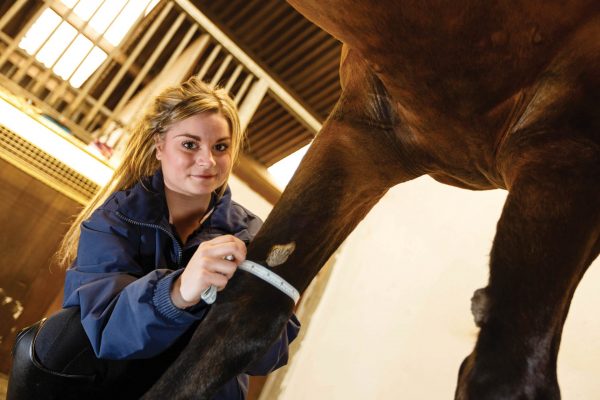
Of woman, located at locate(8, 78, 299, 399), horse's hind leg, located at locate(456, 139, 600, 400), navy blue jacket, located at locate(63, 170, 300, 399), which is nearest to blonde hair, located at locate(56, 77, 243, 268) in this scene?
woman, located at locate(8, 78, 299, 399)

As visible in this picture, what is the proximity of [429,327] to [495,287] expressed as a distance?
5.67 ft

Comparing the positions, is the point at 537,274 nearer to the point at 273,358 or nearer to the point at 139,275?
the point at 273,358

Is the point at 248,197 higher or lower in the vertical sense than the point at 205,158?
higher

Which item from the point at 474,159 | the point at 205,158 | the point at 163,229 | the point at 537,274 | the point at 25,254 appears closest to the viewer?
the point at 537,274

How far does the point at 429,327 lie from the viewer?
2.07 m

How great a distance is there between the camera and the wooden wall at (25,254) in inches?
82.4

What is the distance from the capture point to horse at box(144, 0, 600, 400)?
1.40ft

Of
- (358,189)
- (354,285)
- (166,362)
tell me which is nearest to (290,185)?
(358,189)

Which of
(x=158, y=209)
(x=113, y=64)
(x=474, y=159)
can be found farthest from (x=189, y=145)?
(x=113, y=64)

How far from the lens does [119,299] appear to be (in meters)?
0.73

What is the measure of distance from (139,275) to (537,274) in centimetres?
67

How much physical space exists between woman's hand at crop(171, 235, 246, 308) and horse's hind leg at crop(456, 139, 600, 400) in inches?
12.5

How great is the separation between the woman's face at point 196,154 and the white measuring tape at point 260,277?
35 cm

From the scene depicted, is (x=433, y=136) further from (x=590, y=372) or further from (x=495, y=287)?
(x=590, y=372)
